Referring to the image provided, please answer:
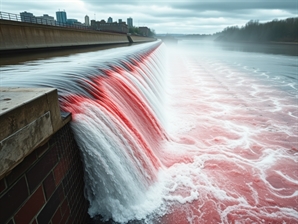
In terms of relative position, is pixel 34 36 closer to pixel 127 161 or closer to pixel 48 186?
pixel 127 161

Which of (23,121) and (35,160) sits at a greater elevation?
(23,121)

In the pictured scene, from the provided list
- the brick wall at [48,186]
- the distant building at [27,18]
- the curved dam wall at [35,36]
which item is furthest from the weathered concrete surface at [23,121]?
the distant building at [27,18]

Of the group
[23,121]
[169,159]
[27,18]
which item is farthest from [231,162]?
[27,18]

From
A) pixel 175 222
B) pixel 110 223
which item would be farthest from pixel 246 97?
pixel 110 223

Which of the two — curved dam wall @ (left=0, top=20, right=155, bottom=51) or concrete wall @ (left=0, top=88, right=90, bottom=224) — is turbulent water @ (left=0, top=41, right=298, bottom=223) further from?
curved dam wall @ (left=0, top=20, right=155, bottom=51)

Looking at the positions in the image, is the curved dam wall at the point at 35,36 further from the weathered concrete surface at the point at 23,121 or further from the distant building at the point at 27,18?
the weathered concrete surface at the point at 23,121

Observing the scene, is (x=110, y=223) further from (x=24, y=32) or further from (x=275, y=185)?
(x=24, y=32)
